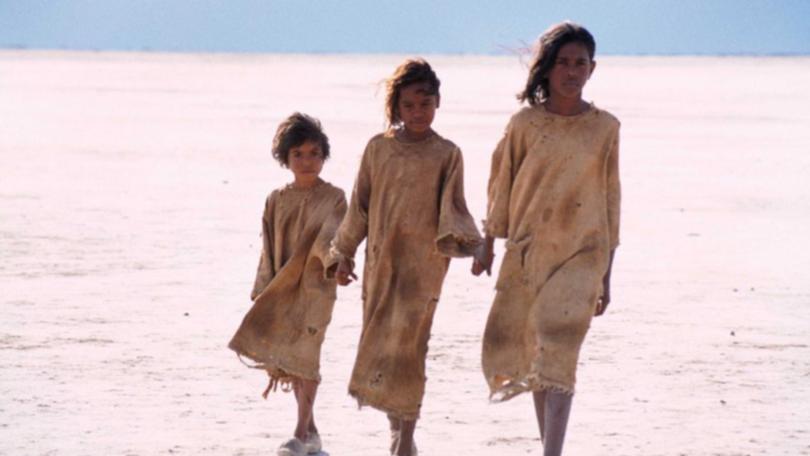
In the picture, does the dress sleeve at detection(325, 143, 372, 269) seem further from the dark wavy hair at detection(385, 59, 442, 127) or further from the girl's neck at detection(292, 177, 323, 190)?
the girl's neck at detection(292, 177, 323, 190)

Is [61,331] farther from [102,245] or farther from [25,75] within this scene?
[25,75]

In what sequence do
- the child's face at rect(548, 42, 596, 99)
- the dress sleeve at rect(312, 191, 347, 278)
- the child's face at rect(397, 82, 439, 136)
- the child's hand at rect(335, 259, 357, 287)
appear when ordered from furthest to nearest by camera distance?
the dress sleeve at rect(312, 191, 347, 278) → the child's hand at rect(335, 259, 357, 287) → the child's face at rect(397, 82, 439, 136) → the child's face at rect(548, 42, 596, 99)

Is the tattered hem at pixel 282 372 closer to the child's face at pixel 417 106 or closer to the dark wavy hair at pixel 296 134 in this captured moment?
the dark wavy hair at pixel 296 134

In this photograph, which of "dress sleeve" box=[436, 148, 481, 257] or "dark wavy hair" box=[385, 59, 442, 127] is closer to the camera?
"dress sleeve" box=[436, 148, 481, 257]

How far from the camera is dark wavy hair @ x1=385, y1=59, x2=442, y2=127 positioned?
6809 millimetres

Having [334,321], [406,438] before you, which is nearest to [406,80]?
[406,438]

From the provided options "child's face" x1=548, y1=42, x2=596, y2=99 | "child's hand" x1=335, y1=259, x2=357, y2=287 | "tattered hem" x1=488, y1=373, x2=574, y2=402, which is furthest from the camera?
"child's hand" x1=335, y1=259, x2=357, y2=287

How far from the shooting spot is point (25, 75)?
64438 millimetres

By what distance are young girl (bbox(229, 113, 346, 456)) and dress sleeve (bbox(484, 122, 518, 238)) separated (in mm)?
769

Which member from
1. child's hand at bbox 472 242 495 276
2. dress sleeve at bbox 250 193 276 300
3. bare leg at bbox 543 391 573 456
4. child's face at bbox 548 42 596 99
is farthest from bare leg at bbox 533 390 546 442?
dress sleeve at bbox 250 193 276 300

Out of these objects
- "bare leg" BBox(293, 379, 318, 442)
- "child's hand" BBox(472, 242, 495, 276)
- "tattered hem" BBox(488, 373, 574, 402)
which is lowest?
"bare leg" BBox(293, 379, 318, 442)

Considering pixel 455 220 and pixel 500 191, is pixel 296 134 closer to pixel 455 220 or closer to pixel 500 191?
pixel 455 220

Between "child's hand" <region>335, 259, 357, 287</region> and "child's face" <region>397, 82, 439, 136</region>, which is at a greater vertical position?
"child's face" <region>397, 82, 439, 136</region>

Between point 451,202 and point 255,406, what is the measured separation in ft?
5.86
